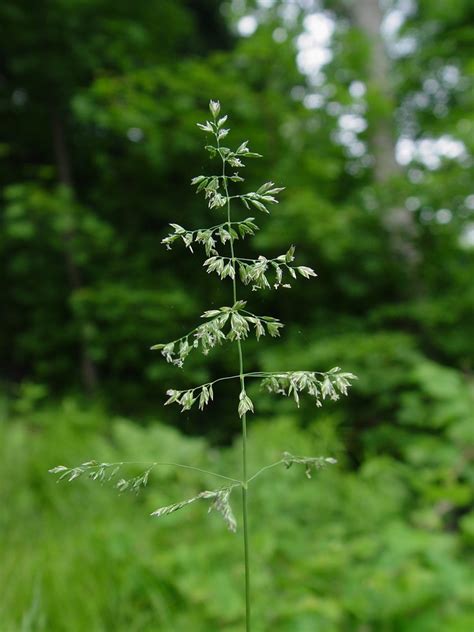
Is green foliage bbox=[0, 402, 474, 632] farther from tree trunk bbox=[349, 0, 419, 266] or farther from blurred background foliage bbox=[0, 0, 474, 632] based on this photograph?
tree trunk bbox=[349, 0, 419, 266]

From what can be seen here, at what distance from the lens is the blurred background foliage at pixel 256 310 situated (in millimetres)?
2031

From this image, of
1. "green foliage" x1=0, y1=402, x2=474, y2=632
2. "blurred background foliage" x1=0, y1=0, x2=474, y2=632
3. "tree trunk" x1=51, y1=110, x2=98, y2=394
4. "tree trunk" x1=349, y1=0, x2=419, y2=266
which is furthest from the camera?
"tree trunk" x1=51, y1=110, x2=98, y2=394

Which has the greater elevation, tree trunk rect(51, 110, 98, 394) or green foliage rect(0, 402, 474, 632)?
tree trunk rect(51, 110, 98, 394)

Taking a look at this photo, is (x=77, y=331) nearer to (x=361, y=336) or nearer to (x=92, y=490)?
(x=92, y=490)

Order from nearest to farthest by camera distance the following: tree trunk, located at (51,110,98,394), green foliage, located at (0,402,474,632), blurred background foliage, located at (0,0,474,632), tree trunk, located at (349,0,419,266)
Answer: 1. green foliage, located at (0,402,474,632)
2. blurred background foliage, located at (0,0,474,632)
3. tree trunk, located at (349,0,419,266)
4. tree trunk, located at (51,110,98,394)

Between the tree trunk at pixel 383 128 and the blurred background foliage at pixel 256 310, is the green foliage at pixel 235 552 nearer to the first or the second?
the blurred background foliage at pixel 256 310

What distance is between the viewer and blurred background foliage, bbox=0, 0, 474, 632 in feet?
6.66

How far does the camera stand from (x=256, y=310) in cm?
467

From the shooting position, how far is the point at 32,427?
4.82 m

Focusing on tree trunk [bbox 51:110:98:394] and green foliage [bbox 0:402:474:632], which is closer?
green foliage [bbox 0:402:474:632]

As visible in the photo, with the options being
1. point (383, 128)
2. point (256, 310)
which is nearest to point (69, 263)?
point (256, 310)

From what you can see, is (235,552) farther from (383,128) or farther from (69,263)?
(383,128)

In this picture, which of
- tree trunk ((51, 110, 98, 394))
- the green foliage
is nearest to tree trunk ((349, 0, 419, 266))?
the green foliage

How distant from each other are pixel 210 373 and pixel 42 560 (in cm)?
320
